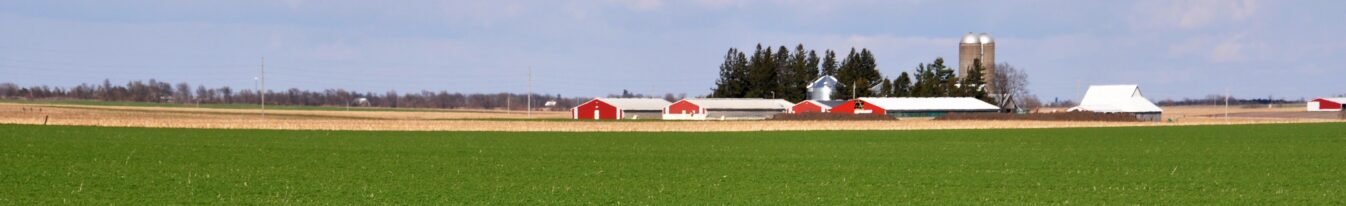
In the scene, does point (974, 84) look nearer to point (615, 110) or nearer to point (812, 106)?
point (812, 106)

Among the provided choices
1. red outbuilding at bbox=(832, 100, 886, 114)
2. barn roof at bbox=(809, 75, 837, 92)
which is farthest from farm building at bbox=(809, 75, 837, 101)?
red outbuilding at bbox=(832, 100, 886, 114)

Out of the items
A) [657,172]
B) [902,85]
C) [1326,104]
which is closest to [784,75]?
[902,85]

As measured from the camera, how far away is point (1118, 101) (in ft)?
414

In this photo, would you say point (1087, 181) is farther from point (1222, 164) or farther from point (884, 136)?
point (884, 136)

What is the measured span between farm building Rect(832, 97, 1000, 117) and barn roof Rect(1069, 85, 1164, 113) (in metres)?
10.0

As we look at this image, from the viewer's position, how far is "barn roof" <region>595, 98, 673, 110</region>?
121 m

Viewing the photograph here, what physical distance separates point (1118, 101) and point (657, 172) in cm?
10476

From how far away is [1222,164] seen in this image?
Result: 32125mm

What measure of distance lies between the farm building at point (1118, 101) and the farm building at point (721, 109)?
25834 mm

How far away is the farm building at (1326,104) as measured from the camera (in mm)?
152000

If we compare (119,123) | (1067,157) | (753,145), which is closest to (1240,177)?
(1067,157)

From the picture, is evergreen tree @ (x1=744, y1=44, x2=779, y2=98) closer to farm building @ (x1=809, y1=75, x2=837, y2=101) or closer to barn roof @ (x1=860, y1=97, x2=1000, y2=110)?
farm building @ (x1=809, y1=75, x2=837, y2=101)

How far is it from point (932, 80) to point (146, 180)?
11791 centimetres

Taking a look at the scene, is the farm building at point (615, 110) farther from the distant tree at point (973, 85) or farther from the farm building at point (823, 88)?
the distant tree at point (973, 85)
